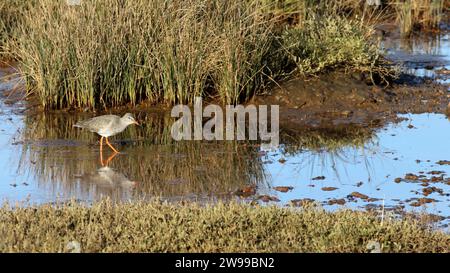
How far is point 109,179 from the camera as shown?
33.1 ft

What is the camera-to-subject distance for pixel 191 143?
11789 millimetres

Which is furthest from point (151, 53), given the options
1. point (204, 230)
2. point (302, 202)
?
point (204, 230)

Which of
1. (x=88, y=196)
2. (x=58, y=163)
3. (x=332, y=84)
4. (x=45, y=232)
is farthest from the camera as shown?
(x=332, y=84)

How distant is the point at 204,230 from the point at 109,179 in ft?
8.49

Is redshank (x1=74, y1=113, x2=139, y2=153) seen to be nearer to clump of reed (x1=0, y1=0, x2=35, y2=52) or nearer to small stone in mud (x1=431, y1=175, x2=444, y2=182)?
small stone in mud (x1=431, y1=175, x2=444, y2=182)

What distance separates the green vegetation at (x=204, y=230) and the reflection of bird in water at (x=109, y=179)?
1382 mm

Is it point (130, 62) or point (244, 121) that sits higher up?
point (130, 62)

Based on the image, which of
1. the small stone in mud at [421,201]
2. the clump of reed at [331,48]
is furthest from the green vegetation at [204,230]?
the clump of reed at [331,48]

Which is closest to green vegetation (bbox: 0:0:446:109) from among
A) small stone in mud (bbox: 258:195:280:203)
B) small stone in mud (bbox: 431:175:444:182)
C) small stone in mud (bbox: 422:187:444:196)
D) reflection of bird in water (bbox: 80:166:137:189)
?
reflection of bird in water (bbox: 80:166:137:189)

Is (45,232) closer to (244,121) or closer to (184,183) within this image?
(184,183)

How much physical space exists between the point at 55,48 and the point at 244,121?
2718 millimetres

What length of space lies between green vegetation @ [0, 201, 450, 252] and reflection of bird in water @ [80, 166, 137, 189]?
1382 mm
